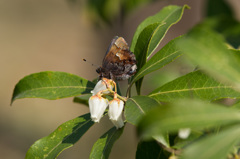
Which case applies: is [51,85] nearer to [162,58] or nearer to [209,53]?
[162,58]

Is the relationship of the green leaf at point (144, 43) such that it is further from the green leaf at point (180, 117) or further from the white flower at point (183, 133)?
the green leaf at point (180, 117)

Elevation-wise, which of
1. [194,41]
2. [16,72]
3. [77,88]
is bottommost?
[16,72]

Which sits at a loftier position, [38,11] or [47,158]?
[38,11]

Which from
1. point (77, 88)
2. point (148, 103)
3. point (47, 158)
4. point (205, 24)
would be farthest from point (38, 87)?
point (205, 24)

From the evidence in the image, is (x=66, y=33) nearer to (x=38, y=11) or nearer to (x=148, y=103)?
(x=38, y=11)

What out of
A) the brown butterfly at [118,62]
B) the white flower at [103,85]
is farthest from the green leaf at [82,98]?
the white flower at [103,85]

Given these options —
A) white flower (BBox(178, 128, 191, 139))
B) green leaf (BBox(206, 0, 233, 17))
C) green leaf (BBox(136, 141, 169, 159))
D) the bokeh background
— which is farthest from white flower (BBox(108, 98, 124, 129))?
the bokeh background

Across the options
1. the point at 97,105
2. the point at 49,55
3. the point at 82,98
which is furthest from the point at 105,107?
the point at 49,55
